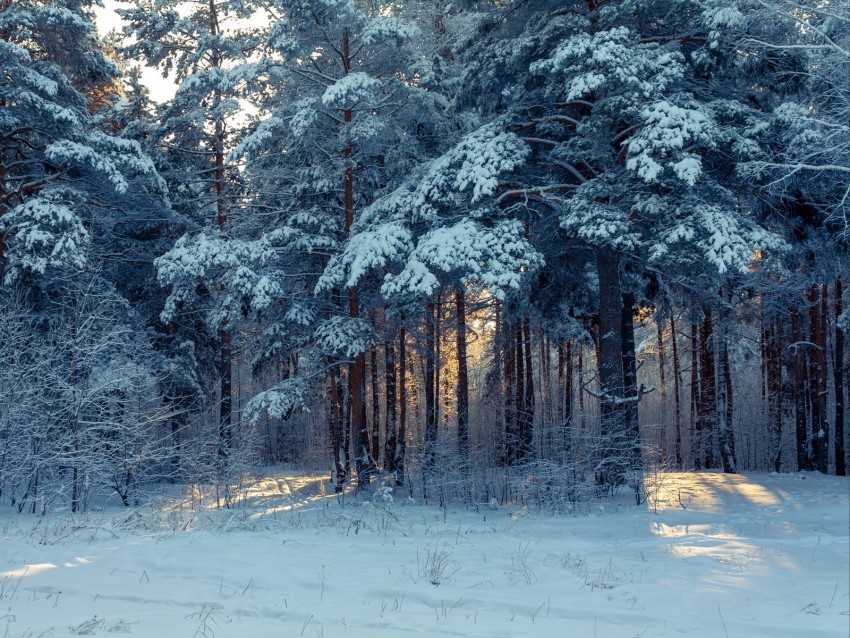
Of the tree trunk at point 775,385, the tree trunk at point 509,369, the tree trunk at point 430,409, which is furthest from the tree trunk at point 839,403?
the tree trunk at point 430,409

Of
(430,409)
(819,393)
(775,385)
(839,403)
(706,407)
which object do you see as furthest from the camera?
(775,385)

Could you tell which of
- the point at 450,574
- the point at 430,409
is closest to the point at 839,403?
the point at 430,409

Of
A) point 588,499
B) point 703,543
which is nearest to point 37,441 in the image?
point 588,499

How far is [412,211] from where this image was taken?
14711 millimetres

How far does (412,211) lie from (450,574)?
8.65 metres

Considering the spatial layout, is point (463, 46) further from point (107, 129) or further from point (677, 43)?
point (107, 129)

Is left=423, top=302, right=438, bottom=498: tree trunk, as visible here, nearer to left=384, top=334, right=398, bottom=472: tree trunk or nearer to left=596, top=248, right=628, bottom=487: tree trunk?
left=384, top=334, right=398, bottom=472: tree trunk

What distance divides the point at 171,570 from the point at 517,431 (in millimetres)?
10641

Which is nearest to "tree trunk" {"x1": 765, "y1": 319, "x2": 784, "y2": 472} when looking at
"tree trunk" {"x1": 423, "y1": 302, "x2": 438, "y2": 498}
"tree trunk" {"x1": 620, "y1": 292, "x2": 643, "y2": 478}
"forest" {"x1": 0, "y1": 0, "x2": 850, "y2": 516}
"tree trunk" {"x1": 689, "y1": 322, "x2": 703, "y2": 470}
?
"forest" {"x1": 0, "y1": 0, "x2": 850, "y2": 516}

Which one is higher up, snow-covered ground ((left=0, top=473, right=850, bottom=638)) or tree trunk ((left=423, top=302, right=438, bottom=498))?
tree trunk ((left=423, top=302, right=438, bottom=498))

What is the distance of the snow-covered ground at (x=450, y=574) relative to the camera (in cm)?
569

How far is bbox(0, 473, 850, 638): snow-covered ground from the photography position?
5688mm

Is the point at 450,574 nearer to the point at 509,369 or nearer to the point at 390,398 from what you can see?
the point at 390,398

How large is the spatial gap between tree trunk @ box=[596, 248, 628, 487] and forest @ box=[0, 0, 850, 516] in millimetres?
69
